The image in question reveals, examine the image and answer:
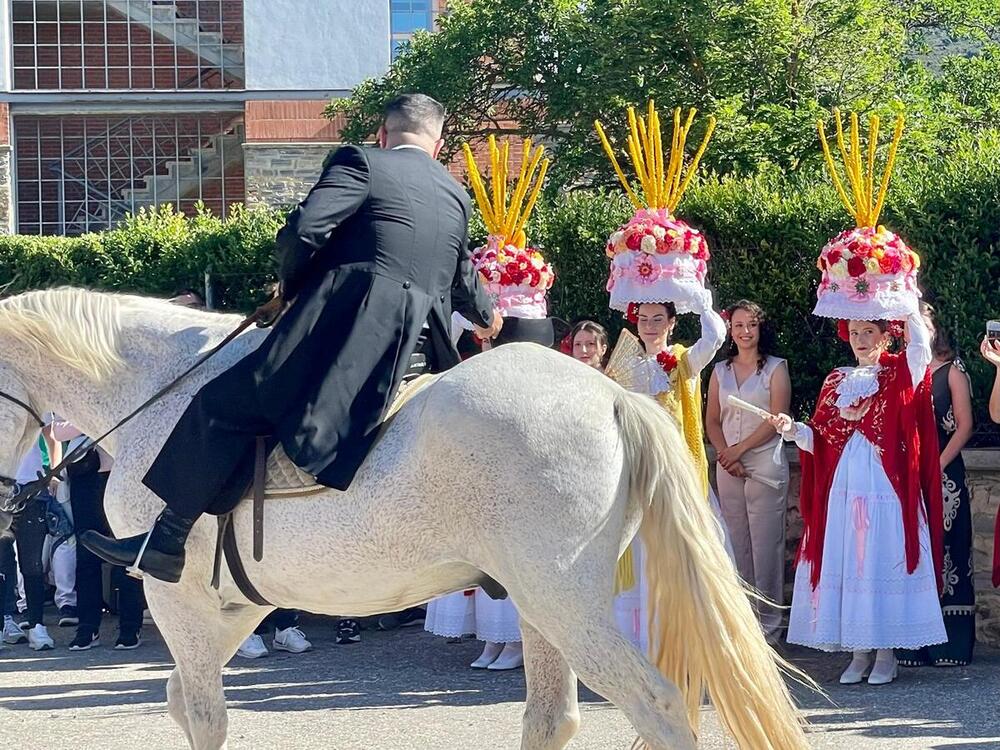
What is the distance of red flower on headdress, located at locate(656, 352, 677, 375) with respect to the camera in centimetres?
751

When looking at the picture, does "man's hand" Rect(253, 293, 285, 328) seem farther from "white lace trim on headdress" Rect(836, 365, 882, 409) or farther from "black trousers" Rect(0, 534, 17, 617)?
"black trousers" Rect(0, 534, 17, 617)

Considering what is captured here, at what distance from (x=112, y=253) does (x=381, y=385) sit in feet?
31.9

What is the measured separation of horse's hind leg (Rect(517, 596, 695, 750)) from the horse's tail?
0.72 feet

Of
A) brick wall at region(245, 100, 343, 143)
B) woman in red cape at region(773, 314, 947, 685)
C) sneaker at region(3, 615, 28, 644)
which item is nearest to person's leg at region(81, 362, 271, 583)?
woman in red cape at region(773, 314, 947, 685)

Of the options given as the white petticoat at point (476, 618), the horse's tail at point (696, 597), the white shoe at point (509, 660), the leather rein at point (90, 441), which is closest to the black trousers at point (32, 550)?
the white petticoat at point (476, 618)

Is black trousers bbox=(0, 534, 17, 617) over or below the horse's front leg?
below

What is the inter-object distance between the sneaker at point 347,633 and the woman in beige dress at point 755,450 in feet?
8.31

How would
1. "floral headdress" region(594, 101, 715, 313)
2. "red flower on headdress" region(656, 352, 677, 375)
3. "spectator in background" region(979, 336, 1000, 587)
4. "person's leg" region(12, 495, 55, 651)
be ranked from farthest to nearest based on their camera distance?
"person's leg" region(12, 495, 55, 651)
"red flower on headdress" region(656, 352, 677, 375)
"spectator in background" region(979, 336, 1000, 587)
"floral headdress" region(594, 101, 715, 313)

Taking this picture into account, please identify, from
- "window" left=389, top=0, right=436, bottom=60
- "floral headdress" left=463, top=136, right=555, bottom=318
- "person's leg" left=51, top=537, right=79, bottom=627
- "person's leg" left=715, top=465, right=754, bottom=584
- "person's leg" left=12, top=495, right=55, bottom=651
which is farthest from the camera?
"window" left=389, top=0, right=436, bottom=60

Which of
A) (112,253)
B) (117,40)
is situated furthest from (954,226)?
(117,40)

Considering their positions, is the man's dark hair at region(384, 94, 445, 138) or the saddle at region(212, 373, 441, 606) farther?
the man's dark hair at region(384, 94, 445, 138)

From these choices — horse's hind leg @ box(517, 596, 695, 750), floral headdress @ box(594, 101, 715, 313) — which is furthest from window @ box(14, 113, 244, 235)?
horse's hind leg @ box(517, 596, 695, 750)

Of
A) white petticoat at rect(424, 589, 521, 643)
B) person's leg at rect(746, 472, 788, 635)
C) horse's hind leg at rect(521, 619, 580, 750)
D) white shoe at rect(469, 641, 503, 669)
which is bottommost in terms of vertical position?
white shoe at rect(469, 641, 503, 669)

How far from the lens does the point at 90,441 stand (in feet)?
16.9
